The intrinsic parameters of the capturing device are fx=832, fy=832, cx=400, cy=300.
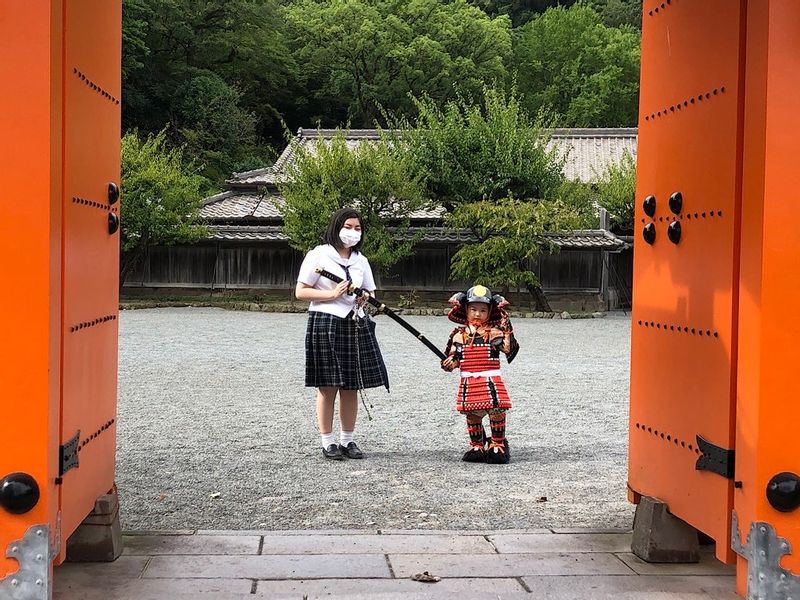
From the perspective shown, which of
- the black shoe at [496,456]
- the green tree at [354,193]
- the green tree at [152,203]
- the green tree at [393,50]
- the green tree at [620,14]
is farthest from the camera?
the green tree at [620,14]

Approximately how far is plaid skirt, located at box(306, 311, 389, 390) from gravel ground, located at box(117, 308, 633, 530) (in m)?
0.58

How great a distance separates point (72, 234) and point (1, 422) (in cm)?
76

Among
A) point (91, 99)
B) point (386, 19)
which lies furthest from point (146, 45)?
point (91, 99)

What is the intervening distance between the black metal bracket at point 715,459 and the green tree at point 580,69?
31909 mm

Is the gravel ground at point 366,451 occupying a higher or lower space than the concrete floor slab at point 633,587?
lower

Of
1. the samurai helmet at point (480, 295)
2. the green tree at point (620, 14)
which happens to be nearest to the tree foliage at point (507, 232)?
the samurai helmet at point (480, 295)

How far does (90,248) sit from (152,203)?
18.9 meters

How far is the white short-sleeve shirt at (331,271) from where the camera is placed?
546cm

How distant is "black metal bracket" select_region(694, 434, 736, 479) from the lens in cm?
290

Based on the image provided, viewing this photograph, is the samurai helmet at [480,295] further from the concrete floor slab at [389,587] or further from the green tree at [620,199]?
the green tree at [620,199]

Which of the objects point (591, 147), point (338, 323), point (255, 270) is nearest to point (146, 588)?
point (338, 323)

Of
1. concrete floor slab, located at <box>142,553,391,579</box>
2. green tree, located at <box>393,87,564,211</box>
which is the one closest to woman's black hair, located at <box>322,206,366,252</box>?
concrete floor slab, located at <box>142,553,391,579</box>

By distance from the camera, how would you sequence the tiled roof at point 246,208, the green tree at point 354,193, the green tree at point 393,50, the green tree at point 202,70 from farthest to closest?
the green tree at point 393,50
the green tree at point 202,70
the tiled roof at point 246,208
the green tree at point 354,193

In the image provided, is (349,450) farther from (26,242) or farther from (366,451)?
(26,242)
